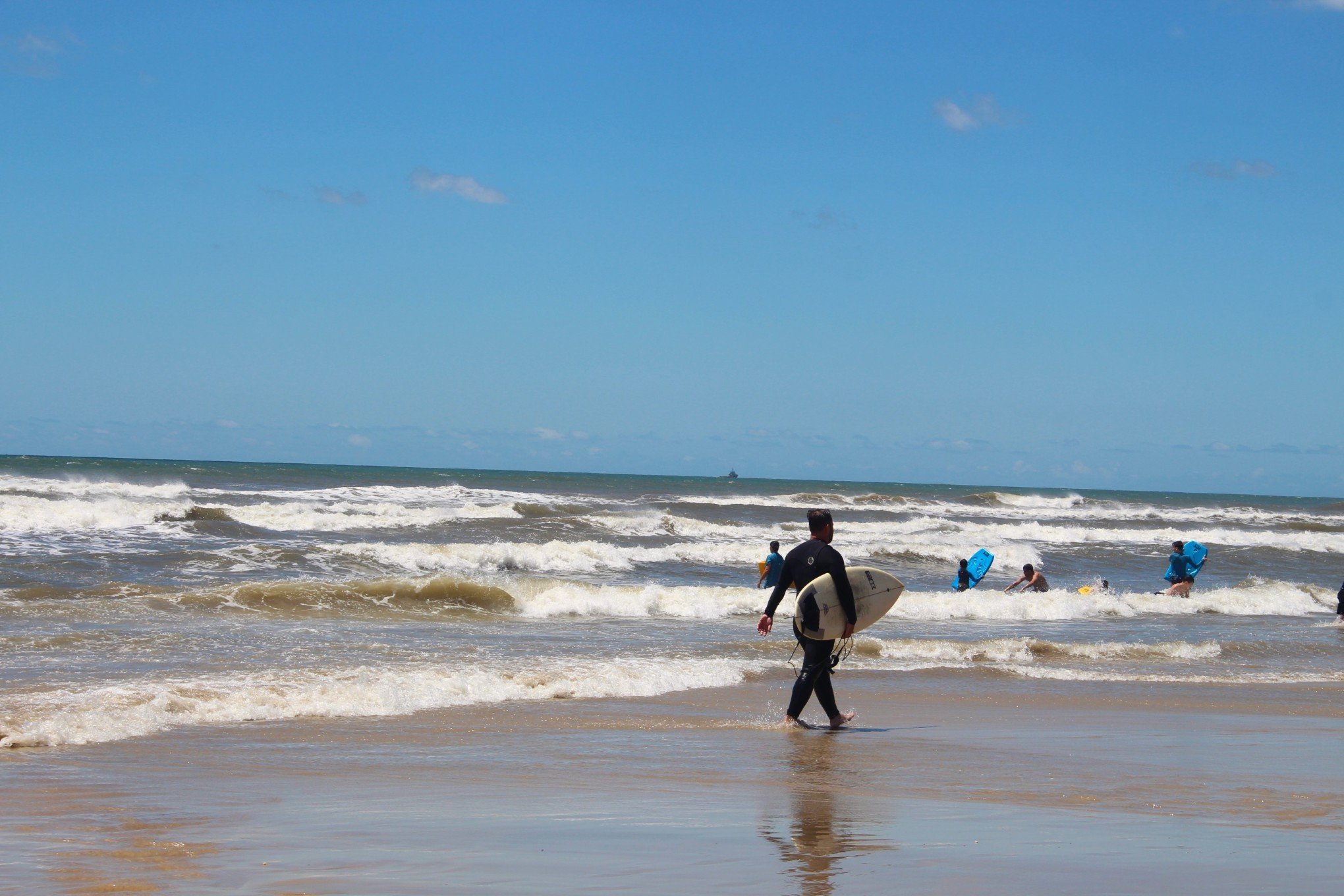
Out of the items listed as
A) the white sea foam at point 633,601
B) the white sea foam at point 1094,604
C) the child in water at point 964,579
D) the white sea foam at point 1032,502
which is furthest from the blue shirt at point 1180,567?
the white sea foam at point 1032,502

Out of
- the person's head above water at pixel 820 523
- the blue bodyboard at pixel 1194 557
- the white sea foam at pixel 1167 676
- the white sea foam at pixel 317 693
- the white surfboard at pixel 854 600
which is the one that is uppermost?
the person's head above water at pixel 820 523

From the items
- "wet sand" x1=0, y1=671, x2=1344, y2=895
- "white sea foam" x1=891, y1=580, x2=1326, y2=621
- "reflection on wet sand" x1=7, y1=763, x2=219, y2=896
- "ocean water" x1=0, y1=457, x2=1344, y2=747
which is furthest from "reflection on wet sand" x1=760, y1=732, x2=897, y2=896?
"white sea foam" x1=891, y1=580, x2=1326, y2=621

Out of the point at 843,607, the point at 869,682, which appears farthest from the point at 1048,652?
the point at 843,607

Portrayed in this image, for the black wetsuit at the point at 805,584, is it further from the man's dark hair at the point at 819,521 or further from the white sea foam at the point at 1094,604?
the white sea foam at the point at 1094,604

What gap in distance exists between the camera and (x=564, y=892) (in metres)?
3.89

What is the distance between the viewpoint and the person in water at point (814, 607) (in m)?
8.16

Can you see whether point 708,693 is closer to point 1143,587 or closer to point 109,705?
point 109,705

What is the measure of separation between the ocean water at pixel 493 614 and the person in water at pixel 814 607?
7.41 feet

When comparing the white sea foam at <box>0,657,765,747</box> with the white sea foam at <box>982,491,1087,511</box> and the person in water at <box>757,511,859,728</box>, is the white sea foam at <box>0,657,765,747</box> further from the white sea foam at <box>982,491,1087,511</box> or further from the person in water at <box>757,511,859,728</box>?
the white sea foam at <box>982,491,1087,511</box>

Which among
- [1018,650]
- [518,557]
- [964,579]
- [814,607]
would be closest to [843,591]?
[814,607]

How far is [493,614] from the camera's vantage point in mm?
17062

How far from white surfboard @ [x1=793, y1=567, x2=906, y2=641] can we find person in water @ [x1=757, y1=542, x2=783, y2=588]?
708 cm

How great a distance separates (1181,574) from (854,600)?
51.4 feet

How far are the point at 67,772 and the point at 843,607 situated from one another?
489 cm
